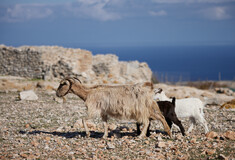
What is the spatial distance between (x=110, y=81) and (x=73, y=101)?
343 inches

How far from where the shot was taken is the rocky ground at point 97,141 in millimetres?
8195

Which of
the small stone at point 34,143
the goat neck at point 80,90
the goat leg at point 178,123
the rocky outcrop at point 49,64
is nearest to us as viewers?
the small stone at point 34,143

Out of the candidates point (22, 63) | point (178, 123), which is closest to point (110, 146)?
point (178, 123)

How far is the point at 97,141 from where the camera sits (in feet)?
31.1

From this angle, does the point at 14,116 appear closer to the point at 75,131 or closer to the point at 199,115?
the point at 75,131

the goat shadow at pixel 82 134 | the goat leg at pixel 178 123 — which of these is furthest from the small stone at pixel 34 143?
the goat leg at pixel 178 123

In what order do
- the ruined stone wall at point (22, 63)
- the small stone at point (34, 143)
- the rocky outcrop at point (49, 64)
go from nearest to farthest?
the small stone at point (34, 143)
the rocky outcrop at point (49, 64)
the ruined stone wall at point (22, 63)

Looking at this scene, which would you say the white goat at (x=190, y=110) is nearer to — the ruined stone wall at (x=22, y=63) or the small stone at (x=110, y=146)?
the small stone at (x=110, y=146)

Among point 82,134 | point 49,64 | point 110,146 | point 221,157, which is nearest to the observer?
point 221,157

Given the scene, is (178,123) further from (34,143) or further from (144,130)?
(34,143)

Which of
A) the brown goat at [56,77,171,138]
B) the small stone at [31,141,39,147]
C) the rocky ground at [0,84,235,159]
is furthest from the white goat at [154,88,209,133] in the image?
the small stone at [31,141,39,147]

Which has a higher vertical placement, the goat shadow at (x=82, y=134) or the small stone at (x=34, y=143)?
the goat shadow at (x=82, y=134)

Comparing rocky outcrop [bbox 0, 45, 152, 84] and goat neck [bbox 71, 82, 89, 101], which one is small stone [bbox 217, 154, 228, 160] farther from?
rocky outcrop [bbox 0, 45, 152, 84]

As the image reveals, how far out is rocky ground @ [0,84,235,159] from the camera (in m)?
8.20
